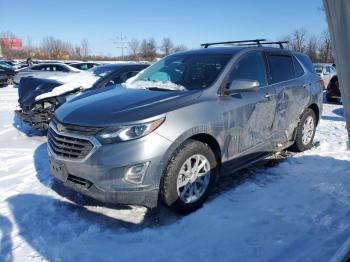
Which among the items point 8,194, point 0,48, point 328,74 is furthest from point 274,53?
point 0,48

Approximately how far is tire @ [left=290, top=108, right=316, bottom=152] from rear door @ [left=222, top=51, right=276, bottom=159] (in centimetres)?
103

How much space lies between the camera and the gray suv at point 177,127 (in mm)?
3480

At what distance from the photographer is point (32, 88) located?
747 cm

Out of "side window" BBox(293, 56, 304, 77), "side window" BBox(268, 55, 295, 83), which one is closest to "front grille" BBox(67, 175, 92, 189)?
"side window" BBox(268, 55, 295, 83)

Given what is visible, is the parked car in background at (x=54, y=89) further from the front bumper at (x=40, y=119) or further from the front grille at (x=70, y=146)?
the front grille at (x=70, y=146)

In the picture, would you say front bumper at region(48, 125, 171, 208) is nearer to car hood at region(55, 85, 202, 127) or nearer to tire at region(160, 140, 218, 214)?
tire at region(160, 140, 218, 214)

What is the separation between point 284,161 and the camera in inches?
225

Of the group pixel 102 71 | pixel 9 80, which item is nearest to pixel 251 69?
pixel 102 71

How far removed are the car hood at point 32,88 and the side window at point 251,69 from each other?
4.26m

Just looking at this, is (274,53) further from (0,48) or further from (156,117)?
(0,48)

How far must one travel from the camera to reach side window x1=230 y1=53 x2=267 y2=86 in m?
4.58

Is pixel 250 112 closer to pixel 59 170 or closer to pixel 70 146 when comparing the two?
pixel 70 146

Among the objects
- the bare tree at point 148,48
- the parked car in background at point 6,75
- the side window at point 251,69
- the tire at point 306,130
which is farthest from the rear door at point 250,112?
the bare tree at point 148,48

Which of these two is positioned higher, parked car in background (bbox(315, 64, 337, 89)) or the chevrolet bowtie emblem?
parked car in background (bbox(315, 64, 337, 89))
